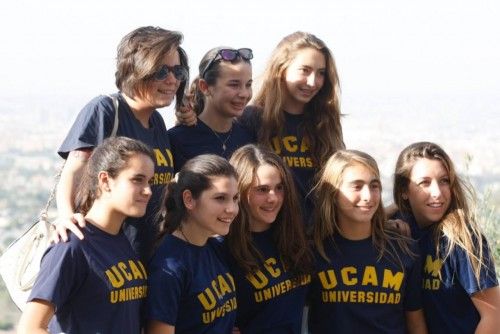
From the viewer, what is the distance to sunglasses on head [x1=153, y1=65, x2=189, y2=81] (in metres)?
6.01

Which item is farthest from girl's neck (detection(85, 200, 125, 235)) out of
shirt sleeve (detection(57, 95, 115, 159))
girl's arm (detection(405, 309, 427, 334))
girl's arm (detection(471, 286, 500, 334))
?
girl's arm (detection(471, 286, 500, 334))

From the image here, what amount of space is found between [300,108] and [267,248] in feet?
4.33

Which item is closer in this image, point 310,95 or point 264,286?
point 264,286

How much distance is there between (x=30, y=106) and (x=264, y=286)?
99062 millimetres

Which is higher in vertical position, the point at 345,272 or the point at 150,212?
the point at 150,212

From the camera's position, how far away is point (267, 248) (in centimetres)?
621

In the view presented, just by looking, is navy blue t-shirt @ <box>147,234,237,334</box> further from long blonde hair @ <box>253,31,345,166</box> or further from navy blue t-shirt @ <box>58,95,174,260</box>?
long blonde hair @ <box>253,31,345,166</box>

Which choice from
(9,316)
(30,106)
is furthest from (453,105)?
(9,316)

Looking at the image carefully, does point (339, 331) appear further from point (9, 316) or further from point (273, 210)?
point (9, 316)

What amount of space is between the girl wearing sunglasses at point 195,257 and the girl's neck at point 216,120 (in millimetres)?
811

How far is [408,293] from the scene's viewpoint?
634 cm

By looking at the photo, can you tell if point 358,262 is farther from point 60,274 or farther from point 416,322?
point 60,274

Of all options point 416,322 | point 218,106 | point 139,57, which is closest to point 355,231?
point 416,322

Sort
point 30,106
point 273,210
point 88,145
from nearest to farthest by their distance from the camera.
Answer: point 88,145
point 273,210
point 30,106
